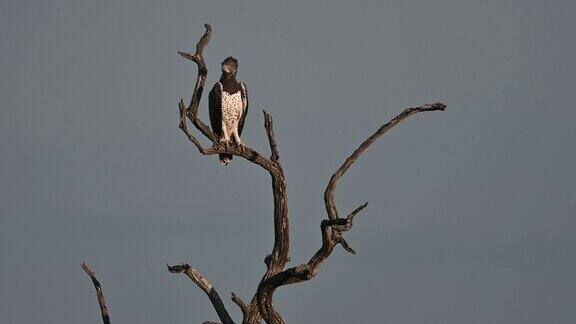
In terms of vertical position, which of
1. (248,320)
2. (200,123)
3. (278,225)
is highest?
(200,123)

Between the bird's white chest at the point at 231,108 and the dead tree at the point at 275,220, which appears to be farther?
the bird's white chest at the point at 231,108

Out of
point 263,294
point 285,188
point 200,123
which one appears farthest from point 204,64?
point 263,294

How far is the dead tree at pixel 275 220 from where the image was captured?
15.1 m

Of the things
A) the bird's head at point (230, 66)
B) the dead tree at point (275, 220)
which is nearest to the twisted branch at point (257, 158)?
the dead tree at point (275, 220)

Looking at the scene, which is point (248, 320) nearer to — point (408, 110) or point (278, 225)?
point (278, 225)

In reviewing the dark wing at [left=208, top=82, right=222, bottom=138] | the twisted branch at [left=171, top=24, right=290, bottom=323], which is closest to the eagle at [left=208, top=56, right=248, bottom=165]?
the dark wing at [left=208, top=82, right=222, bottom=138]

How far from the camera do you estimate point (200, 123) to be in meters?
15.8

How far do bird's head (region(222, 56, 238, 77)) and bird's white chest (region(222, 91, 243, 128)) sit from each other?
267 millimetres

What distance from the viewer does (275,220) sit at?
16000mm

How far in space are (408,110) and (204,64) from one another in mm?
2333

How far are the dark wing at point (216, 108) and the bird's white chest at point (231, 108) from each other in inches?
2.3

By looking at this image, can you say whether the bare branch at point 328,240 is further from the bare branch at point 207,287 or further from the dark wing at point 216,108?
the dark wing at point 216,108

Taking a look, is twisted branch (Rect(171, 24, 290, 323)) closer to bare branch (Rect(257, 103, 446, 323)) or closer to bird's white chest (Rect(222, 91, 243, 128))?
bare branch (Rect(257, 103, 446, 323))

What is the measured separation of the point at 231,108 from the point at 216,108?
0.20 meters
